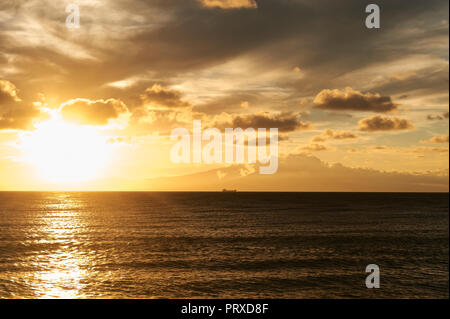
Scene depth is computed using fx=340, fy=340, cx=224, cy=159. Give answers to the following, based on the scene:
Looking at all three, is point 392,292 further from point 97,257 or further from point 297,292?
point 97,257

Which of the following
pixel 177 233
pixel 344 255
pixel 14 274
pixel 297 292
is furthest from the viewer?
pixel 177 233

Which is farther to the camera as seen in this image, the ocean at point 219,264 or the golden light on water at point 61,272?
the ocean at point 219,264

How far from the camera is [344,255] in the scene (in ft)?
156

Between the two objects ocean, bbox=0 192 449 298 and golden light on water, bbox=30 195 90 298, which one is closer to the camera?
golden light on water, bbox=30 195 90 298

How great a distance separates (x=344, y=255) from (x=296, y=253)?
6.69 m

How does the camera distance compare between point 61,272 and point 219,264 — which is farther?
point 219,264
